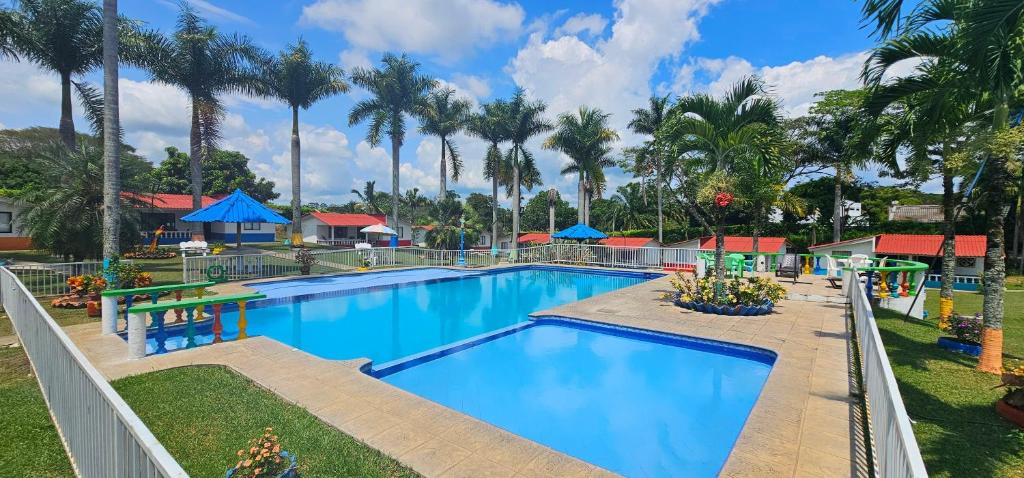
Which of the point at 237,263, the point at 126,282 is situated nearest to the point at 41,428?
the point at 126,282

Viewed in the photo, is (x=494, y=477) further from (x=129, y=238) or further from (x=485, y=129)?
(x=485, y=129)

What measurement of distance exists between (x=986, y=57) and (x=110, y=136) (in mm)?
17210

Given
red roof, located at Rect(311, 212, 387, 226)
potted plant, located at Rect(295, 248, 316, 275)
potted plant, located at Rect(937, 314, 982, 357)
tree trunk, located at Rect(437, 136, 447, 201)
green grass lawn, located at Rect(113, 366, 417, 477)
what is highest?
tree trunk, located at Rect(437, 136, 447, 201)

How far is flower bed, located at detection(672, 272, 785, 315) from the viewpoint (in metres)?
9.48

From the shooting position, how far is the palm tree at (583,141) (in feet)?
87.0

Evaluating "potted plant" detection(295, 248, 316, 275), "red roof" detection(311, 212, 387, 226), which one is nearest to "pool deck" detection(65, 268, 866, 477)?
"potted plant" detection(295, 248, 316, 275)

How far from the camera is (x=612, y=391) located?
6.40 metres

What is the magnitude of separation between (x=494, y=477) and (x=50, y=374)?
432cm

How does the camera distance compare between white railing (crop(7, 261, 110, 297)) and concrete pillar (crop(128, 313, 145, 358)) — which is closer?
concrete pillar (crop(128, 313, 145, 358))

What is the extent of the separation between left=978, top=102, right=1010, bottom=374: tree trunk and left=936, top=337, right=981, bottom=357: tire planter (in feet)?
3.17

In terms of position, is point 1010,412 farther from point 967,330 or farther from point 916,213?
point 916,213

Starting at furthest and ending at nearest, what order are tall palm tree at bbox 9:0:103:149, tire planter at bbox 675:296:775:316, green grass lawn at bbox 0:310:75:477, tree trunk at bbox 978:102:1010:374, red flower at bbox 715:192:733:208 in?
tall palm tree at bbox 9:0:103:149, tire planter at bbox 675:296:775:316, red flower at bbox 715:192:733:208, tree trunk at bbox 978:102:1010:374, green grass lawn at bbox 0:310:75:477

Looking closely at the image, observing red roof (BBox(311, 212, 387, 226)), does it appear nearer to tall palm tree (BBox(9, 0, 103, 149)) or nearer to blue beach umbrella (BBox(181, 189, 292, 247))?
tall palm tree (BBox(9, 0, 103, 149))

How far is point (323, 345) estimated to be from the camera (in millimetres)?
8703
